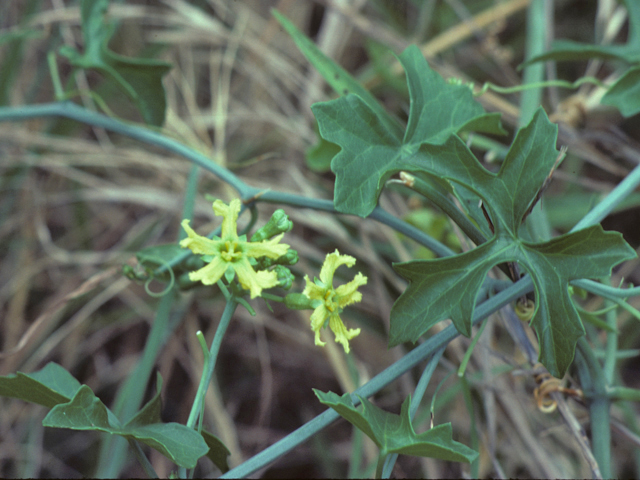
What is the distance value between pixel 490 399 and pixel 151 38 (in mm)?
1936

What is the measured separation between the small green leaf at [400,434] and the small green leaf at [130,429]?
0.22 metres

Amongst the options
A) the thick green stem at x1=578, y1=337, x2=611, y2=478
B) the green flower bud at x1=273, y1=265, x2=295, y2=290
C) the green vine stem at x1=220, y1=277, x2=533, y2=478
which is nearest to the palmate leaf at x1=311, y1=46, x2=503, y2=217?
the green flower bud at x1=273, y1=265, x2=295, y2=290

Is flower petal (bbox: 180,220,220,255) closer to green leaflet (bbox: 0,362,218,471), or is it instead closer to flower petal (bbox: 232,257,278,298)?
flower petal (bbox: 232,257,278,298)

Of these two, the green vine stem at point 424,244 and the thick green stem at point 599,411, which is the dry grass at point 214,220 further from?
the green vine stem at point 424,244

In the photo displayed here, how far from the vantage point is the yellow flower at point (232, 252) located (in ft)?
2.44

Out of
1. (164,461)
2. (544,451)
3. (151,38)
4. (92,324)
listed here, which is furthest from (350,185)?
(151,38)

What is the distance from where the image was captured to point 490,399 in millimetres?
1249

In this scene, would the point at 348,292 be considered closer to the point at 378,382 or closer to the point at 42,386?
the point at 378,382

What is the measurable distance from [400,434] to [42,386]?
1.82 ft

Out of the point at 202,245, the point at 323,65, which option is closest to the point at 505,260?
the point at 202,245

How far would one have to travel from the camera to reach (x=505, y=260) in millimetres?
787

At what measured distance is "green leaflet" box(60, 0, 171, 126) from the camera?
1177mm

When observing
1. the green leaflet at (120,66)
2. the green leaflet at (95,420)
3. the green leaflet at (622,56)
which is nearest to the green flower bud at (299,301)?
the green leaflet at (95,420)

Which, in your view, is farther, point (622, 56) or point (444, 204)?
point (622, 56)
